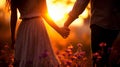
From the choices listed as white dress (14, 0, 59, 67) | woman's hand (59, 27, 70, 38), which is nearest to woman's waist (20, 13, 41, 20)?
white dress (14, 0, 59, 67)

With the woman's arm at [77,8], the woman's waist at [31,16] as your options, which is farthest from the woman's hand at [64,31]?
the woman's waist at [31,16]

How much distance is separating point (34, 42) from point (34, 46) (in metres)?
0.06

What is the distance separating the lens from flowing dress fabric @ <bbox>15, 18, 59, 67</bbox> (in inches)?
316

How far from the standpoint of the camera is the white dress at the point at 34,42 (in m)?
8.03

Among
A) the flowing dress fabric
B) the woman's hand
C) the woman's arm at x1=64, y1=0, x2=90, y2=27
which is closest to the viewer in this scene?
the woman's arm at x1=64, y1=0, x2=90, y2=27

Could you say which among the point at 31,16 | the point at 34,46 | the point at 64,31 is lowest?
the point at 34,46

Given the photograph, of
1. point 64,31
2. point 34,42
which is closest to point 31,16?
point 34,42

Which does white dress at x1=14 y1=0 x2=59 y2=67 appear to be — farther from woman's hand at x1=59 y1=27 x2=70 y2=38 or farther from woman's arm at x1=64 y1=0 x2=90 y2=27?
woman's hand at x1=59 y1=27 x2=70 y2=38

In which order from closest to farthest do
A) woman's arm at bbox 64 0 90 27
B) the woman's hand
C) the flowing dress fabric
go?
woman's arm at bbox 64 0 90 27
the flowing dress fabric
the woman's hand

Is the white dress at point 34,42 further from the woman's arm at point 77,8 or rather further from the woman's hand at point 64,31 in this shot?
the woman's hand at point 64,31

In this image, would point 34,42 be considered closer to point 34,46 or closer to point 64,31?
point 34,46

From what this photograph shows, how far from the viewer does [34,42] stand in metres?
8.12

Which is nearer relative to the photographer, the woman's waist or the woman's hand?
the woman's waist

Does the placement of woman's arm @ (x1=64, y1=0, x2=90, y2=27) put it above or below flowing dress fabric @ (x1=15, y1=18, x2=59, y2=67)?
above
